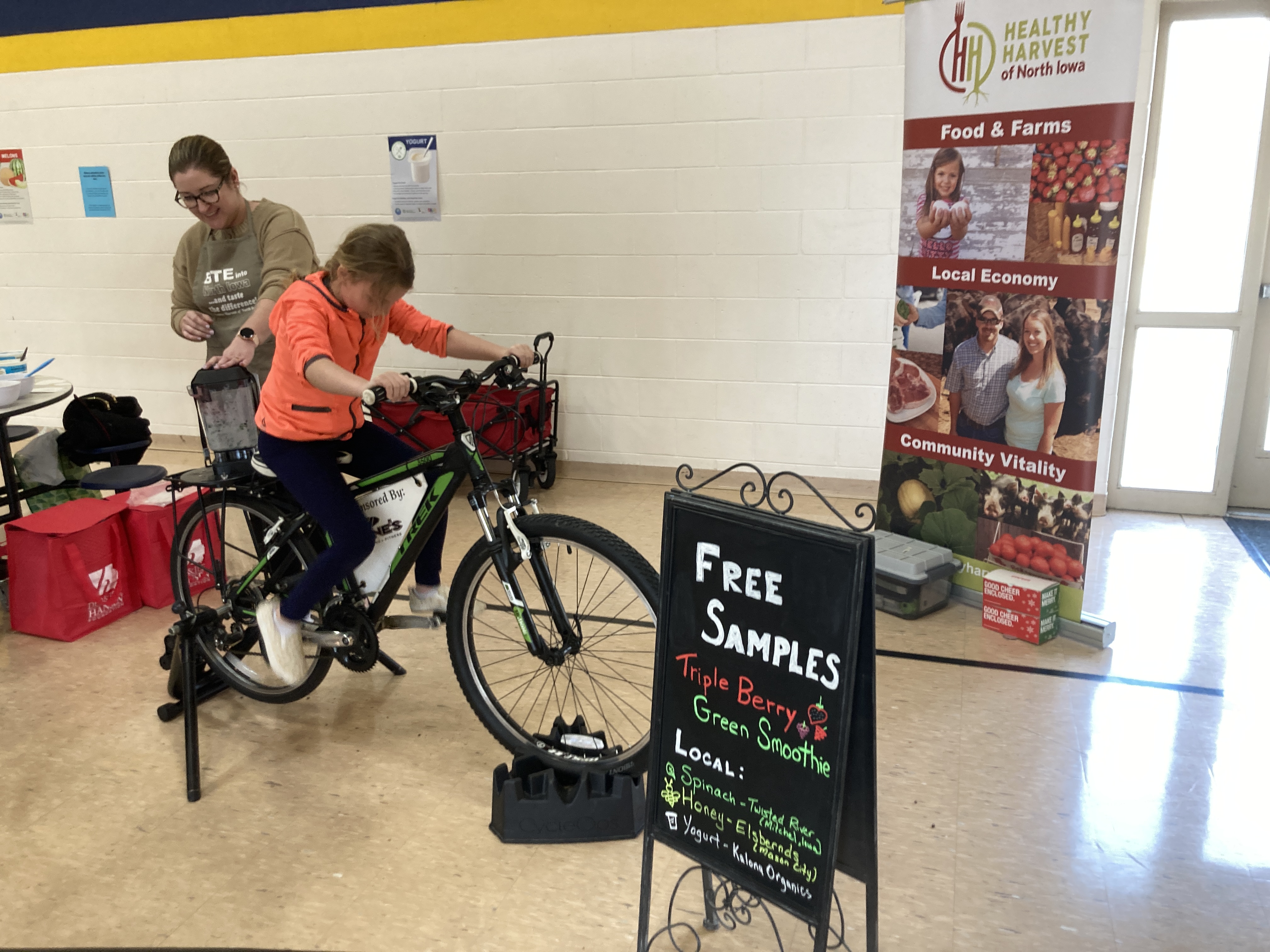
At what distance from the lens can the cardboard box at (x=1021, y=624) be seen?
3.21 m

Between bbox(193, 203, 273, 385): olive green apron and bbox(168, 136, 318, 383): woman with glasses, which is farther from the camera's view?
bbox(193, 203, 273, 385): olive green apron

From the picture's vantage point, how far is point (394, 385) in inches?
79.4

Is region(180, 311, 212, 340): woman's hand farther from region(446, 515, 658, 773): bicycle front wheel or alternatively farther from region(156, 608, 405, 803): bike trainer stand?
region(446, 515, 658, 773): bicycle front wheel

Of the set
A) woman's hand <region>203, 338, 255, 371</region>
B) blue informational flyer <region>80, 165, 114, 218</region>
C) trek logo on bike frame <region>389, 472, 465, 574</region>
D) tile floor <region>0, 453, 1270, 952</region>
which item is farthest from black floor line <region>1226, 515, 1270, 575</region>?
blue informational flyer <region>80, 165, 114, 218</region>

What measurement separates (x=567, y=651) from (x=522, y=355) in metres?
0.73

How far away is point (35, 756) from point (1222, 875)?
117 inches

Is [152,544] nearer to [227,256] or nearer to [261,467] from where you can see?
[227,256]

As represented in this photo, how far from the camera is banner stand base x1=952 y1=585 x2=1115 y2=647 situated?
10.4 feet

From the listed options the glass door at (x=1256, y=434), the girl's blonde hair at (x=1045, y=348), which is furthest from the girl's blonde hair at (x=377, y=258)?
the glass door at (x=1256, y=434)

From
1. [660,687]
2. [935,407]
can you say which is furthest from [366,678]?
[935,407]

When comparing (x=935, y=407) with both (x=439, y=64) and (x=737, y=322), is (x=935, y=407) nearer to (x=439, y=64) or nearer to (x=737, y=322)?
(x=737, y=322)

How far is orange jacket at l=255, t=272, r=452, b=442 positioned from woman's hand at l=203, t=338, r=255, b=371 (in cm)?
42

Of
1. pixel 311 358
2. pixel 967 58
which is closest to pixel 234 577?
pixel 311 358

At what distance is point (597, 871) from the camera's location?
6.89ft
